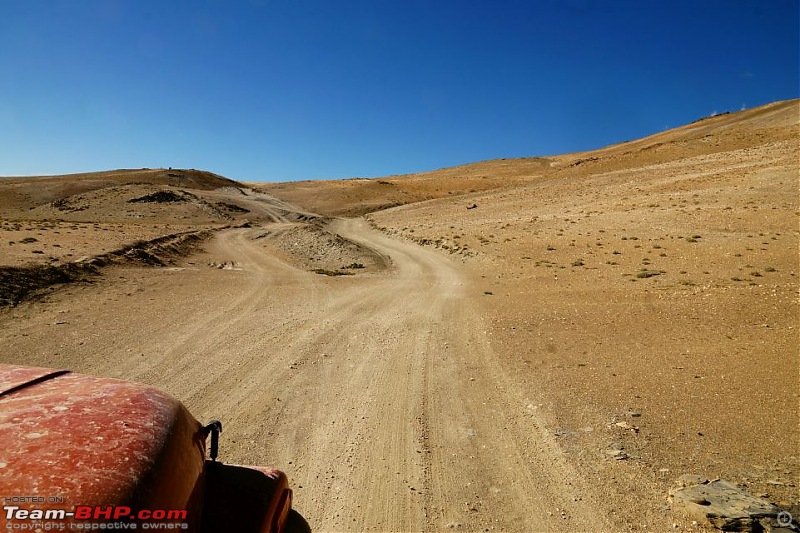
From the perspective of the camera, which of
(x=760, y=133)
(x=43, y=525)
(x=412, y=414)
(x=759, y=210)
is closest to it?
(x=43, y=525)

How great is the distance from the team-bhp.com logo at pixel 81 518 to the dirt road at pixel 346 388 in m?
→ 3.21

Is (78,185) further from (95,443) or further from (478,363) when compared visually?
(95,443)

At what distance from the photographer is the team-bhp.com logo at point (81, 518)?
5.34ft

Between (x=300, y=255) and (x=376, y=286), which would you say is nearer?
(x=376, y=286)

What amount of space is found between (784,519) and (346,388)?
5868 mm

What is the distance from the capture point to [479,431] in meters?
6.47

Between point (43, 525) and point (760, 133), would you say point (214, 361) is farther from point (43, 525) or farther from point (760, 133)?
point (760, 133)

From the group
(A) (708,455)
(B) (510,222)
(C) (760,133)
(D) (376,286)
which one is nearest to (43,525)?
(A) (708,455)

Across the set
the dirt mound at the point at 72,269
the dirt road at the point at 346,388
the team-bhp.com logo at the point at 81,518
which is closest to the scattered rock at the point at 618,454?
the dirt road at the point at 346,388

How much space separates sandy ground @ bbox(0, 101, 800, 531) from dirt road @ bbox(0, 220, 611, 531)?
0.12ft

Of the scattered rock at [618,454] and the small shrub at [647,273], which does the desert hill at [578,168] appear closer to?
the small shrub at [647,273]

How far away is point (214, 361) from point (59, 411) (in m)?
7.10

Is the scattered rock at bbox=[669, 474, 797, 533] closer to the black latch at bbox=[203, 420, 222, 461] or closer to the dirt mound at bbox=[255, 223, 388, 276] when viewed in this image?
the black latch at bbox=[203, 420, 222, 461]

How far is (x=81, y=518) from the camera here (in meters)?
1.69
